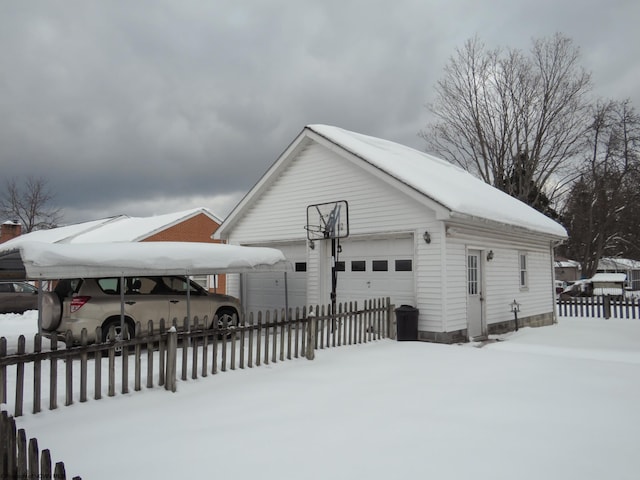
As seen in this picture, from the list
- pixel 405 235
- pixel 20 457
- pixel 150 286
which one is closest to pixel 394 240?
pixel 405 235

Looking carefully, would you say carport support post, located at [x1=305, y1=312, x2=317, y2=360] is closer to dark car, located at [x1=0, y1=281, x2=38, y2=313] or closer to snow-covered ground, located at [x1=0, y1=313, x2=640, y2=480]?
snow-covered ground, located at [x1=0, y1=313, x2=640, y2=480]

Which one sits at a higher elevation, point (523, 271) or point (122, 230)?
point (122, 230)

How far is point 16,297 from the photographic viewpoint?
1886cm

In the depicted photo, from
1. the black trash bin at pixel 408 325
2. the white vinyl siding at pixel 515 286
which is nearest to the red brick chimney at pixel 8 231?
the black trash bin at pixel 408 325

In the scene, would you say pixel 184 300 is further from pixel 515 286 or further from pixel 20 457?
pixel 515 286

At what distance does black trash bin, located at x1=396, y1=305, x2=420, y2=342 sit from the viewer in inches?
421

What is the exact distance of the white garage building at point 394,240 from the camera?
10.9 metres

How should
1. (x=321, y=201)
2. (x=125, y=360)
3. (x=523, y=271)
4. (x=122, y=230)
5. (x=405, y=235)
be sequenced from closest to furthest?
(x=125, y=360) → (x=405, y=235) → (x=321, y=201) → (x=523, y=271) → (x=122, y=230)

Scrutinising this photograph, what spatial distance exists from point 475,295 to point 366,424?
26.0ft

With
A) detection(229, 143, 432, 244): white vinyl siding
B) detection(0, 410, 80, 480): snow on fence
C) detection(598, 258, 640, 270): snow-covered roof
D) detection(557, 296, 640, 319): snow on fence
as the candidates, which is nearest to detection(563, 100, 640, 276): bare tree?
detection(598, 258, 640, 270): snow-covered roof

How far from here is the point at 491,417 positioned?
525 centimetres

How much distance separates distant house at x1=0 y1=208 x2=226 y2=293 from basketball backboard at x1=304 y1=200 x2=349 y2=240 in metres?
11.5

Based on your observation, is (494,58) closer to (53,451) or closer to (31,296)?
(31,296)

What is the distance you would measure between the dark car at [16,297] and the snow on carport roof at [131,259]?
11.2 meters
